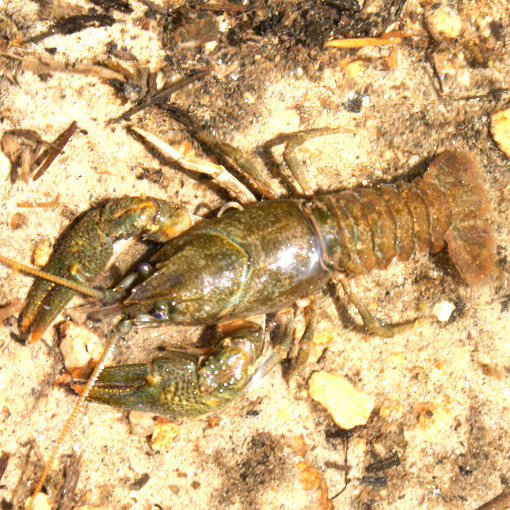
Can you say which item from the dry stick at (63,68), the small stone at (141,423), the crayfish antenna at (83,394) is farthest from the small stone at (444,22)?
the small stone at (141,423)

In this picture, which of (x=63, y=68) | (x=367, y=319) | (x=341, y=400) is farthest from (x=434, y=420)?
(x=63, y=68)

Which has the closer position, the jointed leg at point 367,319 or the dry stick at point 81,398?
the dry stick at point 81,398

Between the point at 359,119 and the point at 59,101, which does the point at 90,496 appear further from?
the point at 359,119

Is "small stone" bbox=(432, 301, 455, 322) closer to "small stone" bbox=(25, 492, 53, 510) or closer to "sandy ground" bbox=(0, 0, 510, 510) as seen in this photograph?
"sandy ground" bbox=(0, 0, 510, 510)

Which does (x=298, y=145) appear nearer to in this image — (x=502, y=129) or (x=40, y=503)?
(x=502, y=129)

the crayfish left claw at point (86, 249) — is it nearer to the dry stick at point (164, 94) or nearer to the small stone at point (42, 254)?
the small stone at point (42, 254)

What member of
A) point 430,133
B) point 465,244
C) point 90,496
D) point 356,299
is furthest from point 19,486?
point 430,133

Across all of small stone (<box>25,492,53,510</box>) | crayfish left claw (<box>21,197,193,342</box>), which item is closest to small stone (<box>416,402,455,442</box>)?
crayfish left claw (<box>21,197,193,342</box>)
